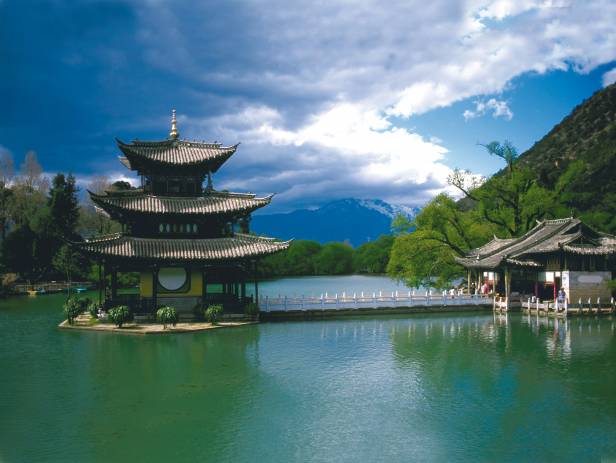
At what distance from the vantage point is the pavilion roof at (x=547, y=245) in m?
36.5

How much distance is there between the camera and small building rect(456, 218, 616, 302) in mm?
36656

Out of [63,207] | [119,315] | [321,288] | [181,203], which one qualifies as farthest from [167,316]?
[321,288]

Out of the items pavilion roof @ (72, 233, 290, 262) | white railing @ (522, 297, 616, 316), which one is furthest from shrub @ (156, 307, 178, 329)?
white railing @ (522, 297, 616, 316)

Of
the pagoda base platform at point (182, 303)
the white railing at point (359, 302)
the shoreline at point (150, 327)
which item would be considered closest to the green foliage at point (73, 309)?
the shoreline at point (150, 327)

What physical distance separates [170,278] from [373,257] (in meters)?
111

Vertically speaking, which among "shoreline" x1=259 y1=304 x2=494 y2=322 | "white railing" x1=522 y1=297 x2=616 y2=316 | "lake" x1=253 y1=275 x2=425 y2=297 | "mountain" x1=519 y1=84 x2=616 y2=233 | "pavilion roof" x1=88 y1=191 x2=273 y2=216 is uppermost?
"mountain" x1=519 y1=84 x2=616 y2=233

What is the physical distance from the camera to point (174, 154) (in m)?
33.9

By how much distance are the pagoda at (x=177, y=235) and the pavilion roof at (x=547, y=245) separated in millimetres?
17483

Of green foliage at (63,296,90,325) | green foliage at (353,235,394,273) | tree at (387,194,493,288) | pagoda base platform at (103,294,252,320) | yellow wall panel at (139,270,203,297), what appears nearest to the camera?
green foliage at (63,296,90,325)

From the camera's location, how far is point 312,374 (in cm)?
1958

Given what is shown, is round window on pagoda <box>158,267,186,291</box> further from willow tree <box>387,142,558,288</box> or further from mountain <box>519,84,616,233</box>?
mountain <box>519,84,616,233</box>

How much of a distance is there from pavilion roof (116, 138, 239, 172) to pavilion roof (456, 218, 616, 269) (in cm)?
2147

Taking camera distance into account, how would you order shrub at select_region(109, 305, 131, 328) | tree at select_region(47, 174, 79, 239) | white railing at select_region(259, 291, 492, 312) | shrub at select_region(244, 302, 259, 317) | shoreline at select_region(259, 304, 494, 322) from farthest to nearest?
1. tree at select_region(47, 174, 79, 239)
2. white railing at select_region(259, 291, 492, 312)
3. shoreline at select_region(259, 304, 494, 322)
4. shrub at select_region(244, 302, 259, 317)
5. shrub at select_region(109, 305, 131, 328)

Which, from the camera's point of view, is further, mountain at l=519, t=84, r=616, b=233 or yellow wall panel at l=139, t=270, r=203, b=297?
mountain at l=519, t=84, r=616, b=233
